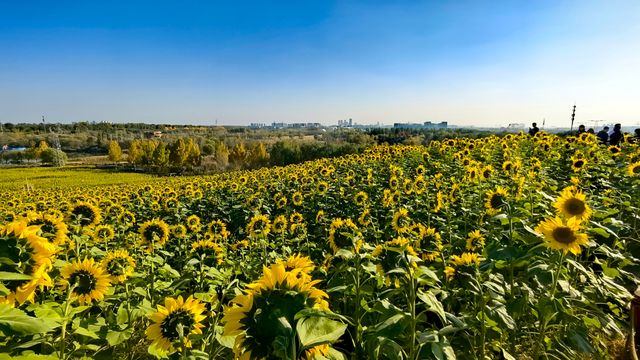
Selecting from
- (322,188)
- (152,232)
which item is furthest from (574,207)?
(322,188)

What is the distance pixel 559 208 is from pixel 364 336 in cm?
171

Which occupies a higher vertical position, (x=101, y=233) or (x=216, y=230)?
(x=101, y=233)

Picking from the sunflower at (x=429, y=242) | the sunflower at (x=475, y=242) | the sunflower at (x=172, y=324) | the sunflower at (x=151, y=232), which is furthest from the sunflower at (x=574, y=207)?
the sunflower at (x=151, y=232)

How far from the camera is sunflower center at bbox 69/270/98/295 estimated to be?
97.0 inches

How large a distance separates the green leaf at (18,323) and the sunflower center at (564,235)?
253cm

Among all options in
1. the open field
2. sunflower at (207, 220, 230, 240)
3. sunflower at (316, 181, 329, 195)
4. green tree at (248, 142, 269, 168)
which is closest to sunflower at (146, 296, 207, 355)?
sunflower at (207, 220, 230, 240)

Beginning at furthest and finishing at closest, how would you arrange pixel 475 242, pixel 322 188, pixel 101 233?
pixel 322 188 < pixel 101 233 < pixel 475 242

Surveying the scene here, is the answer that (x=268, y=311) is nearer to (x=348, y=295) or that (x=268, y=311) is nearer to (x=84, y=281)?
(x=348, y=295)

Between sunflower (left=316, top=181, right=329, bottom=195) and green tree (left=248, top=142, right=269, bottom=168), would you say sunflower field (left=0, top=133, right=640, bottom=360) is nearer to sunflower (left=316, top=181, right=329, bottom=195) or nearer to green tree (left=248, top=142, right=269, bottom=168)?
sunflower (left=316, top=181, right=329, bottom=195)

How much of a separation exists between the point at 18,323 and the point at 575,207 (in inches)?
120

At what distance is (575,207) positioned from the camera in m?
2.60

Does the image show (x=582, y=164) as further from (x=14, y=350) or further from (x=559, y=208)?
(x=14, y=350)

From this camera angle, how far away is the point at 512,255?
2.10 m

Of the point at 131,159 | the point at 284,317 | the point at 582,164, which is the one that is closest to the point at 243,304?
the point at 284,317
